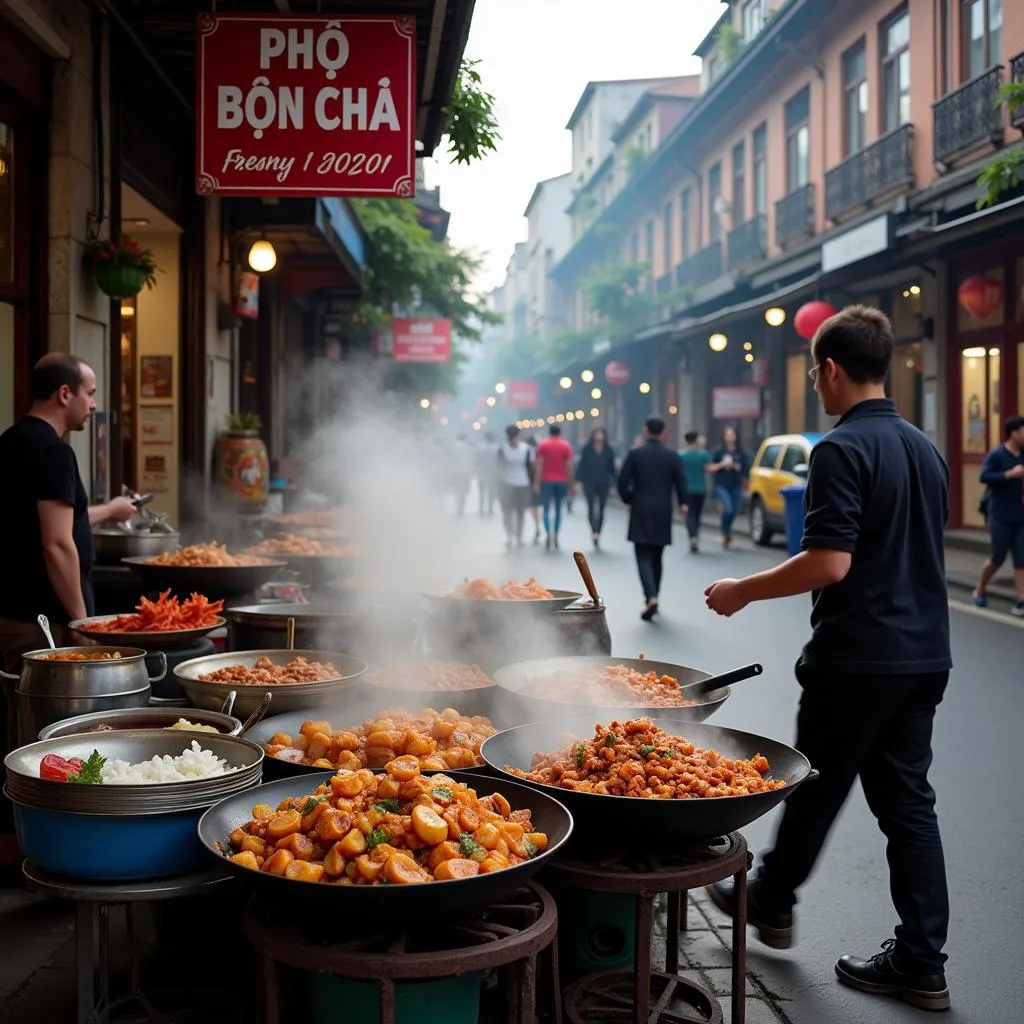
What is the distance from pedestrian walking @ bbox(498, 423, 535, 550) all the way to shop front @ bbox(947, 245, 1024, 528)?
7.26 meters

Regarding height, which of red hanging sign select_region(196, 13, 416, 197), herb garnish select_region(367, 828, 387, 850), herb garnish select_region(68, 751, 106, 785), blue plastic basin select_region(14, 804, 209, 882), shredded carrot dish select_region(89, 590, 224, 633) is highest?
red hanging sign select_region(196, 13, 416, 197)

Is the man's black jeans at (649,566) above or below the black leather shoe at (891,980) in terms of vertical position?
above

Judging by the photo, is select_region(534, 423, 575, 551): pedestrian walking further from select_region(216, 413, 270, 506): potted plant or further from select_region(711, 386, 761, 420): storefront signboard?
select_region(216, 413, 270, 506): potted plant

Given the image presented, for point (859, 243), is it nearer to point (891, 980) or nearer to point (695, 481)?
point (695, 481)

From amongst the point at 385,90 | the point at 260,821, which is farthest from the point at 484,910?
the point at 385,90

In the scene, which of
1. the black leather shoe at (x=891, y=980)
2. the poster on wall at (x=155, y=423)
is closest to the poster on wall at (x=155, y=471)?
the poster on wall at (x=155, y=423)

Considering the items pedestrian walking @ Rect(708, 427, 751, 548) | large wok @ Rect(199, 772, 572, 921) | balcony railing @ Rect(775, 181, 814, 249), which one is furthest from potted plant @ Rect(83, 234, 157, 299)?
balcony railing @ Rect(775, 181, 814, 249)

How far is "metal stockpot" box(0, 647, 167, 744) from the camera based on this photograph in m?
3.87

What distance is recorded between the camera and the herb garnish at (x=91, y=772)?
2932mm

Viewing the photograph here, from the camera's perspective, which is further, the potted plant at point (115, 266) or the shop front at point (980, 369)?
the shop front at point (980, 369)

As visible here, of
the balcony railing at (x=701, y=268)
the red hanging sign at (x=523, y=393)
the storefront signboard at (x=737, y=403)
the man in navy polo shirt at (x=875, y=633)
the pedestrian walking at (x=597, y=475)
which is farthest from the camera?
the red hanging sign at (x=523, y=393)

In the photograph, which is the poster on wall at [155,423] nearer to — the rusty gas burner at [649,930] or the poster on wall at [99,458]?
the poster on wall at [99,458]

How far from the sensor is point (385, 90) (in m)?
6.11

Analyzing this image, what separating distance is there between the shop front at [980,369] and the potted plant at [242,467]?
10983 mm
